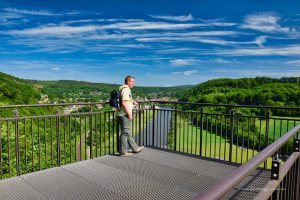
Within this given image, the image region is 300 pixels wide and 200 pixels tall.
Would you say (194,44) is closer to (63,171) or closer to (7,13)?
(7,13)

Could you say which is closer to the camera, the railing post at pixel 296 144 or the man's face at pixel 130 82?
the railing post at pixel 296 144

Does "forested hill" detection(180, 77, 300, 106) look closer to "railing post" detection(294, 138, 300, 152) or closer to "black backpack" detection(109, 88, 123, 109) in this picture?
"black backpack" detection(109, 88, 123, 109)

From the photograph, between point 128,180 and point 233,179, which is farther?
point 128,180

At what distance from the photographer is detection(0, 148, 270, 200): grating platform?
451 centimetres

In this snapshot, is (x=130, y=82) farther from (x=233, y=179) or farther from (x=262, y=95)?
(x=262, y=95)

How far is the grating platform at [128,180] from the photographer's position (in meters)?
4.51

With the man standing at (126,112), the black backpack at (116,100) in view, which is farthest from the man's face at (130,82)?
the black backpack at (116,100)

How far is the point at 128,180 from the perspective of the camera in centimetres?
518

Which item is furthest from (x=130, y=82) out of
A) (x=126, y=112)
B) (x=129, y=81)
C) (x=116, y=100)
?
(x=126, y=112)

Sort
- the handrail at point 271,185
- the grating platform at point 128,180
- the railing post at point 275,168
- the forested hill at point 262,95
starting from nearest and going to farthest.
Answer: the handrail at point 271,185 → the railing post at point 275,168 → the grating platform at point 128,180 → the forested hill at point 262,95

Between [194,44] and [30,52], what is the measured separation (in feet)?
160

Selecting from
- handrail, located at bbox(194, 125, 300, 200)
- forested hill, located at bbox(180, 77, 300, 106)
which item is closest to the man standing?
handrail, located at bbox(194, 125, 300, 200)

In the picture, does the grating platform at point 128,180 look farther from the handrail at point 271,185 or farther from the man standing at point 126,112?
the handrail at point 271,185

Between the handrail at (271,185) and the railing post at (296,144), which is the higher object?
the railing post at (296,144)
